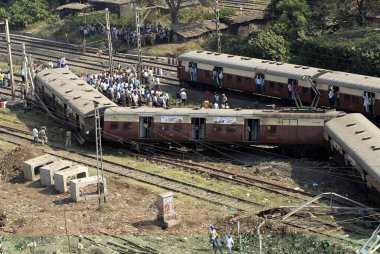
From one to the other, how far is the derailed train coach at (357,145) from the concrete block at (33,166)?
1549 cm

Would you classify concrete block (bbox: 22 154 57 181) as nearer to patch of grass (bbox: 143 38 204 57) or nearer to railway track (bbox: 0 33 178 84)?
railway track (bbox: 0 33 178 84)

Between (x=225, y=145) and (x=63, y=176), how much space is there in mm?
10994

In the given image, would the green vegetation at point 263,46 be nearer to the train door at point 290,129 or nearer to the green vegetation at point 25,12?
the train door at point 290,129

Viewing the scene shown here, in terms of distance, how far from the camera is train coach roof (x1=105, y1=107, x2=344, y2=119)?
47406 mm

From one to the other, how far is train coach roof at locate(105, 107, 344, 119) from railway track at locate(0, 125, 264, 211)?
3.25 metres

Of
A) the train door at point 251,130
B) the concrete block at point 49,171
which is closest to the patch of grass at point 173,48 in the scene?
the train door at point 251,130

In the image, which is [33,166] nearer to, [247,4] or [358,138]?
[358,138]

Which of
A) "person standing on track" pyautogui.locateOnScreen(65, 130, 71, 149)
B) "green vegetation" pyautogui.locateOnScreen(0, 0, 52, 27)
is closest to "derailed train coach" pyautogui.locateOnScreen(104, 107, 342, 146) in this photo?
"person standing on track" pyautogui.locateOnScreen(65, 130, 71, 149)

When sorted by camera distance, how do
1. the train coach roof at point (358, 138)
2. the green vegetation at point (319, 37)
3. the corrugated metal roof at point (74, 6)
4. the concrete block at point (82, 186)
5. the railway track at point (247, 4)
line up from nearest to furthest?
the train coach roof at point (358, 138)
the concrete block at point (82, 186)
the green vegetation at point (319, 37)
the railway track at point (247, 4)
the corrugated metal roof at point (74, 6)

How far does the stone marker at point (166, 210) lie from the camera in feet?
124

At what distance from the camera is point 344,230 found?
37.3 m

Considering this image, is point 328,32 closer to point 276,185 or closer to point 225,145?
point 225,145

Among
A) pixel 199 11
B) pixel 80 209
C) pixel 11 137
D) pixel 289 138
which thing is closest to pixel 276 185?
pixel 289 138

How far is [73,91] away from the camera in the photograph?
178ft
